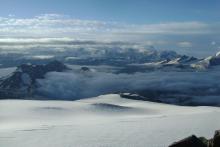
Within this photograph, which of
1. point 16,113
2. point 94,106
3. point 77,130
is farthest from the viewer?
point 94,106

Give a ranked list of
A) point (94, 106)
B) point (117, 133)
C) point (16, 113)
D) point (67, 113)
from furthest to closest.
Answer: point (94, 106)
point (67, 113)
point (16, 113)
point (117, 133)

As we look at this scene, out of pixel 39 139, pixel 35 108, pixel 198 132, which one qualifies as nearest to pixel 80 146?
pixel 39 139

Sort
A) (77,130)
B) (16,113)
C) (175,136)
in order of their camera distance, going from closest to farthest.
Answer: (175,136) → (77,130) → (16,113)

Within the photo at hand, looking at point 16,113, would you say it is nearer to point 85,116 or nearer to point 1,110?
point 1,110

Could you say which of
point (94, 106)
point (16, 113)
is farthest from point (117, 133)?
point (94, 106)

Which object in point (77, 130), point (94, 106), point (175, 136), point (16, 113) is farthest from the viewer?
point (94, 106)

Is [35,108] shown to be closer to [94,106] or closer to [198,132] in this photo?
[94,106]

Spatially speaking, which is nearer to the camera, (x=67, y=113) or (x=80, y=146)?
(x=80, y=146)

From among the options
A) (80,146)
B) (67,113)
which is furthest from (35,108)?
(80,146)

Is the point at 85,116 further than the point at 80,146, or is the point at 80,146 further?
the point at 85,116
